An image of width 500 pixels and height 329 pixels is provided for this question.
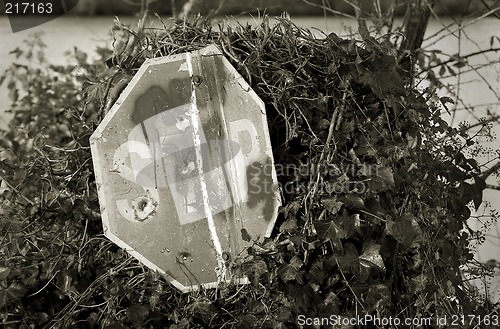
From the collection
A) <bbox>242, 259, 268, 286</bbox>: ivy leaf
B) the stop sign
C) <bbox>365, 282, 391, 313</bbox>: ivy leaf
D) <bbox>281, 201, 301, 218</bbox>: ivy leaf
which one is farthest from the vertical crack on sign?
<bbox>365, 282, 391, 313</bbox>: ivy leaf

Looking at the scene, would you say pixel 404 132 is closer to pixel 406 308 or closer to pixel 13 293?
pixel 406 308

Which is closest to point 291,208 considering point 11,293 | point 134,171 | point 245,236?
point 245,236

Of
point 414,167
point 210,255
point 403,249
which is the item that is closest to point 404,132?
point 414,167

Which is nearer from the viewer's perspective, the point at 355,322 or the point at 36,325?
the point at 355,322

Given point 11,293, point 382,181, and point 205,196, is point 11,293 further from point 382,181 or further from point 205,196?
point 382,181

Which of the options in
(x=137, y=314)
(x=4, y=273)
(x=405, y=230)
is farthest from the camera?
(x=4, y=273)

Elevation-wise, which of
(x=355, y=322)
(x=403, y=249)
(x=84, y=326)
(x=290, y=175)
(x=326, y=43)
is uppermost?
(x=326, y=43)

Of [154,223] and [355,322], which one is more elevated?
[154,223]

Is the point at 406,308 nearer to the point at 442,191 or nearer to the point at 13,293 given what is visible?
the point at 442,191

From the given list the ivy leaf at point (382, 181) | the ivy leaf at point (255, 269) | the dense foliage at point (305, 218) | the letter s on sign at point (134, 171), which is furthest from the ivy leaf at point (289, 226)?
the letter s on sign at point (134, 171)
